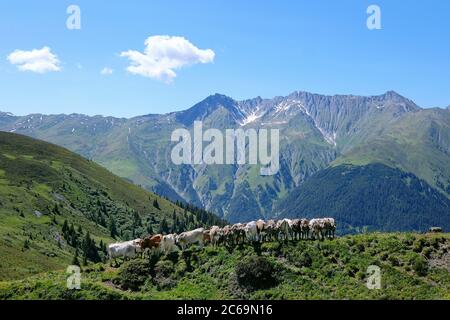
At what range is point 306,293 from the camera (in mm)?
44500

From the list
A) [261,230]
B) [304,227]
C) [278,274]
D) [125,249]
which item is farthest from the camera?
[304,227]

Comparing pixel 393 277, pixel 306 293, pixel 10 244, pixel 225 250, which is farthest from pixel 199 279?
pixel 10 244

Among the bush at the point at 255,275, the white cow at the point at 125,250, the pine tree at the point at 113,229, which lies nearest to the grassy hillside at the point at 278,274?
the bush at the point at 255,275

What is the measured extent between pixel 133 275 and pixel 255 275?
38.8 ft

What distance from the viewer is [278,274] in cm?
4784

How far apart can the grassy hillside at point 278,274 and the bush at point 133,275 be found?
92 mm

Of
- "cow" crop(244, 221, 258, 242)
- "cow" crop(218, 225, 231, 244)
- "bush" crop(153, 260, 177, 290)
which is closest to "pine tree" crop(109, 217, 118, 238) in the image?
"cow" crop(218, 225, 231, 244)

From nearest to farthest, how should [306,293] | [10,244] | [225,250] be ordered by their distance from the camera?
[306,293] → [225,250] → [10,244]

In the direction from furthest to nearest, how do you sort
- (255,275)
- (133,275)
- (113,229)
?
(113,229) < (133,275) < (255,275)

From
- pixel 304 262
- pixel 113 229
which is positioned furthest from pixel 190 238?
pixel 113 229

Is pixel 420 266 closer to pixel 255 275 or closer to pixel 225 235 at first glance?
pixel 255 275

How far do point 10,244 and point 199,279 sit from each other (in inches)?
3273
